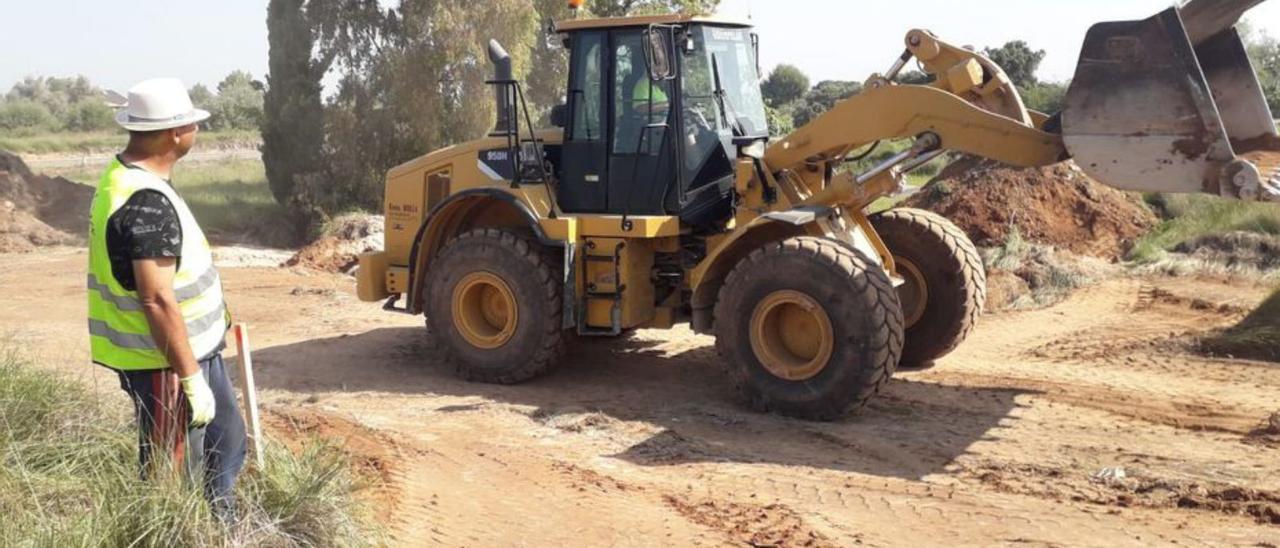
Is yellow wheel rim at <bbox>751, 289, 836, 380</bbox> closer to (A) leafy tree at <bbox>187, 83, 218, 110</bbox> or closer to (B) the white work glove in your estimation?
(B) the white work glove

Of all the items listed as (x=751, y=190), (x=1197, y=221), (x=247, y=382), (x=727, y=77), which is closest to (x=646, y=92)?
(x=727, y=77)

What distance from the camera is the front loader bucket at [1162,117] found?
7.20m

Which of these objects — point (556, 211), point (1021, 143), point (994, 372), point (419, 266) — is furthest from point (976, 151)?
point (419, 266)

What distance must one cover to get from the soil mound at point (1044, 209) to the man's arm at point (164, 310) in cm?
1190

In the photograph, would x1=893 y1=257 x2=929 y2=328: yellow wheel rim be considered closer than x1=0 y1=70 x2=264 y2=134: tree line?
Yes

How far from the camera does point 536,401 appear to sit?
9156 millimetres

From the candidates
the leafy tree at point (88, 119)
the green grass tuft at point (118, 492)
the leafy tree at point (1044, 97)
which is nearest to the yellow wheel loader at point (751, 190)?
the green grass tuft at point (118, 492)

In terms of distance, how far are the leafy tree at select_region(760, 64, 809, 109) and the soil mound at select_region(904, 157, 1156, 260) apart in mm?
29040

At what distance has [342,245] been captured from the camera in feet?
57.5

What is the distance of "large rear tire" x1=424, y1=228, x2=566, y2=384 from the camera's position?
371 inches

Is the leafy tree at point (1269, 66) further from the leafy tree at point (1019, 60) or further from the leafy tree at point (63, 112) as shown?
the leafy tree at point (63, 112)

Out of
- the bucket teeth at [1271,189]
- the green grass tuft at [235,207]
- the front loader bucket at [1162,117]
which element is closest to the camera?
the bucket teeth at [1271,189]

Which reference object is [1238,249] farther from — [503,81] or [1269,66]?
[1269,66]

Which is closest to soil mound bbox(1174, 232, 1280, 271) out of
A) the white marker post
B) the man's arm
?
the white marker post
